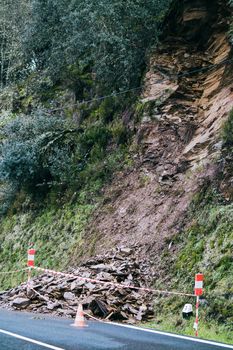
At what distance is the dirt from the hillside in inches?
1.6

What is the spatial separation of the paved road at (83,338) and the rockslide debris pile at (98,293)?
94 cm

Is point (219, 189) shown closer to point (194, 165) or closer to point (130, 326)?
point (194, 165)

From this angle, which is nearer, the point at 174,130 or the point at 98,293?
the point at 98,293

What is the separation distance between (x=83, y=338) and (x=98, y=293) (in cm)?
307

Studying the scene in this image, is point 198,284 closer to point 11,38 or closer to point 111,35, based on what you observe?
point 111,35

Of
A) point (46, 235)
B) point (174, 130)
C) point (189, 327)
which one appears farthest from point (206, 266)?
point (46, 235)

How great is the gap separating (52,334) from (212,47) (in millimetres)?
12143

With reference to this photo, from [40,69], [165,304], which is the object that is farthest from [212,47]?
[40,69]

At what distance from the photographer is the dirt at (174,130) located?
47.5 ft

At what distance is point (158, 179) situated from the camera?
52.0 feet

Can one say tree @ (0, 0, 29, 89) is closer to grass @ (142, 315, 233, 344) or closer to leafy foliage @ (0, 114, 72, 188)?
leafy foliage @ (0, 114, 72, 188)

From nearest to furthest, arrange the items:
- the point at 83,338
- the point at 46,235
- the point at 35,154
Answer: the point at 83,338 → the point at 46,235 → the point at 35,154

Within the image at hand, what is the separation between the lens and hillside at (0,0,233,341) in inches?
462

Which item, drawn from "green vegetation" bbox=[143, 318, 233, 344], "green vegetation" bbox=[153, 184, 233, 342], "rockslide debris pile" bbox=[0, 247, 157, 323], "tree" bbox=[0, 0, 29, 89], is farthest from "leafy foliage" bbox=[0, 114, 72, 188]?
"green vegetation" bbox=[143, 318, 233, 344]
